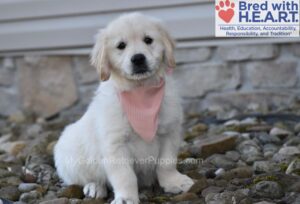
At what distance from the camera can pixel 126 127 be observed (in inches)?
132

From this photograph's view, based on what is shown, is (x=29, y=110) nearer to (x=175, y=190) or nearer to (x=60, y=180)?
(x=60, y=180)

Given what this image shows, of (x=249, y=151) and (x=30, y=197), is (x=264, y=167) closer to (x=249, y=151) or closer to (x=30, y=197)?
(x=249, y=151)

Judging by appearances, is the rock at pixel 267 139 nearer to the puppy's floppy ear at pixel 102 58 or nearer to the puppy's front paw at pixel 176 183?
the puppy's front paw at pixel 176 183

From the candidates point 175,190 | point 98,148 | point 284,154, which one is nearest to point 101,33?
point 98,148

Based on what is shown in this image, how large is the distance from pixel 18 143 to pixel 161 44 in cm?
201

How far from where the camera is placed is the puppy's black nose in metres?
3.30

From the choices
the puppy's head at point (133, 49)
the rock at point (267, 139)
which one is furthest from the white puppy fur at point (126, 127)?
the rock at point (267, 139)

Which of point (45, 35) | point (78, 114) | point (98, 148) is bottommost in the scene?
point (78, 114)

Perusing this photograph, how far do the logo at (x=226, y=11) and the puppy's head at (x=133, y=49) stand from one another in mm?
1275

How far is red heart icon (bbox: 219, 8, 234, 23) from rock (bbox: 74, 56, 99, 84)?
156 cm

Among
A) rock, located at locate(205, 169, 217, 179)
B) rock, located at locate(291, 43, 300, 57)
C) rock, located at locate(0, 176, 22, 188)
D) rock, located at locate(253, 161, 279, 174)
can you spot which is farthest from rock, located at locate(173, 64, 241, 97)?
rock, located at locate(0, 176, 22, 188)

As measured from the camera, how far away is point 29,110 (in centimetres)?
607

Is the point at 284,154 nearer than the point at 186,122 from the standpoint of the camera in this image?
Yes

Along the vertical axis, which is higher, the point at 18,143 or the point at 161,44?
the point at 161,44
